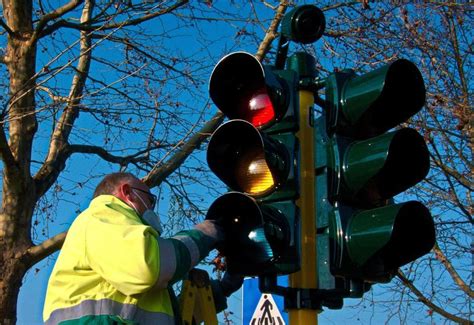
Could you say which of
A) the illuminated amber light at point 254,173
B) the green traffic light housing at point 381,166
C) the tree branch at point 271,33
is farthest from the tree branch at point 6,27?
the green traffic light housing at point 381,166

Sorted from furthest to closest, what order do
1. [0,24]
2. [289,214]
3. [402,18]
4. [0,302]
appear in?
[402,18]
[0,24]
[0,302]
[289,214]

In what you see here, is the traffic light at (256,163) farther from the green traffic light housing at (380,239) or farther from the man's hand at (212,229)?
the green traffic light housing at (380,239)

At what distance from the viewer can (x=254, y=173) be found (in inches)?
142

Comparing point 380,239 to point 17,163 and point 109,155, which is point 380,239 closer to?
point 17,163

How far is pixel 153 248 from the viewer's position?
10.4 ft

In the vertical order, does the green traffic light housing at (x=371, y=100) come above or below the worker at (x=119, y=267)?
above

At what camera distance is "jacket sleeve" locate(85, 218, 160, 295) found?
10.3 ft

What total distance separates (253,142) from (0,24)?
4913 mm

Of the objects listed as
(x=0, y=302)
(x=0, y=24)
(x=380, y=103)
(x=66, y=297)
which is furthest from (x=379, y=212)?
(x=0, y=24)

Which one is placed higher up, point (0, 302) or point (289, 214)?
point (0, 302)

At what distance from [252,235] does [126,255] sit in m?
0.62

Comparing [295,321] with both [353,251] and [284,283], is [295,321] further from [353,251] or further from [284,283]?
[353,251]

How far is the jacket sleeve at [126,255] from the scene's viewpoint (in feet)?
10.3

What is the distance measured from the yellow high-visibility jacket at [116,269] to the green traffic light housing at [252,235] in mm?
159
